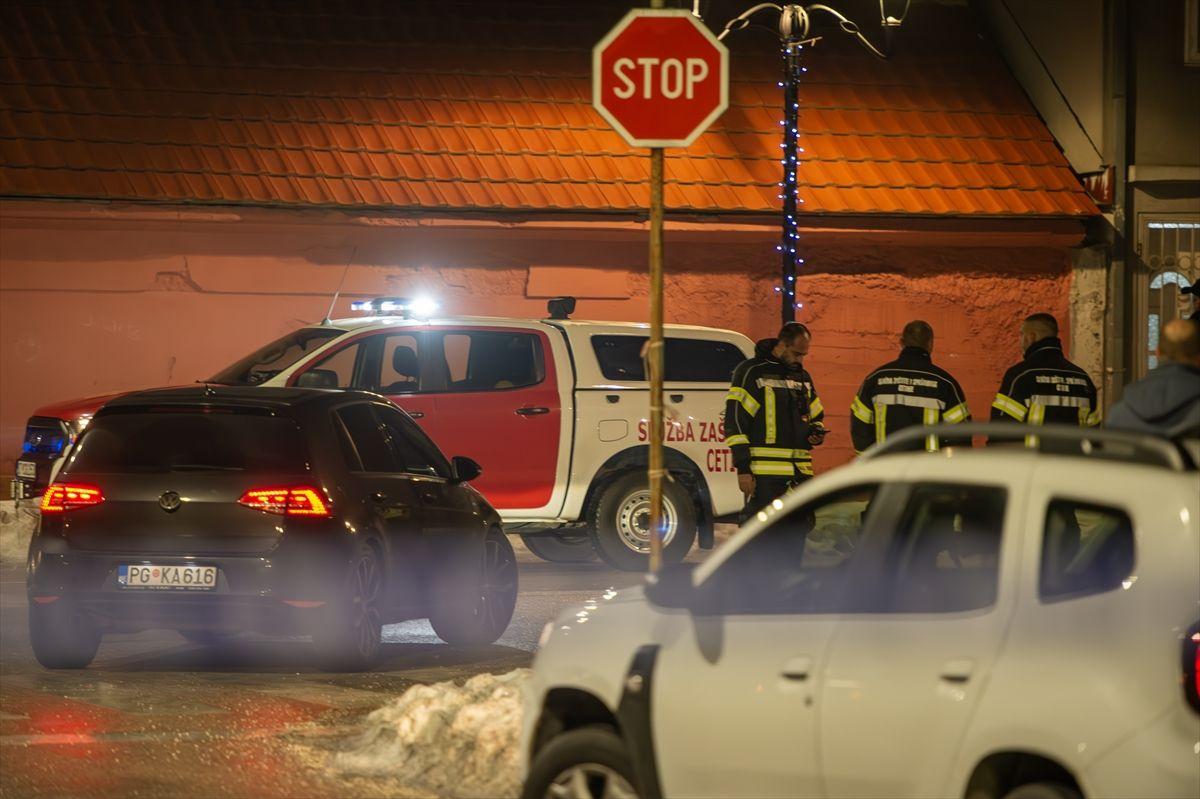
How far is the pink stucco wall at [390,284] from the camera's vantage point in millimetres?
20844

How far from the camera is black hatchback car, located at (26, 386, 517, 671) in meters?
10.4

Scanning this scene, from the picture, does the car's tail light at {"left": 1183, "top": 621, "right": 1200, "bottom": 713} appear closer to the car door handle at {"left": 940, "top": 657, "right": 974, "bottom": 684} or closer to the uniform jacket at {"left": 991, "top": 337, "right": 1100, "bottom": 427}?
the car door handle at {"left": 940, "top": 657, "right": 974, "bottom": 684}

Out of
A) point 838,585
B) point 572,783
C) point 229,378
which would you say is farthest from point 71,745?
point 229,378

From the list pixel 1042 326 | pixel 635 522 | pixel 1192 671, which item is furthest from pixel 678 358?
pixel 1192 671

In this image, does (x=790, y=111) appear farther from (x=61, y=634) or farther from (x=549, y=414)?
(x=61, y=634)

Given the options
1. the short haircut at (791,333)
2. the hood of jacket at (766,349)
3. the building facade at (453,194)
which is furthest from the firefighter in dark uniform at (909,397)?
the building facade at (453,194)

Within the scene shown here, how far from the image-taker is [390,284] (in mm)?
21438

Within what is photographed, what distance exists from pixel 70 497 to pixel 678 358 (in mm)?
6591

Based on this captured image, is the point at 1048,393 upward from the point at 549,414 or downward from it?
upward

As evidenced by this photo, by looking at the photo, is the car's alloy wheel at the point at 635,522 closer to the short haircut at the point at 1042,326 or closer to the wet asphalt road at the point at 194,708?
the wet asphalt road at the point at 194,708

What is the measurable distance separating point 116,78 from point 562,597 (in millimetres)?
9752

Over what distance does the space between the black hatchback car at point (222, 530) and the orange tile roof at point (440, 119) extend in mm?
10007

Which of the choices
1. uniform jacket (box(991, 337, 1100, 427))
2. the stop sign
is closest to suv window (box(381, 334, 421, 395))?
uniform jacket (box(991, 337, 1100, 427))

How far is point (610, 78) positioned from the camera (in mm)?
8586
